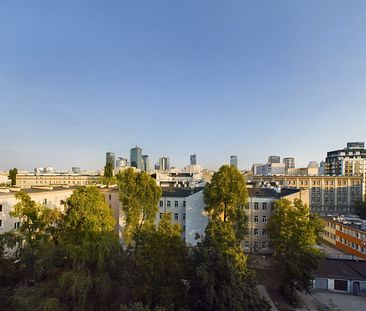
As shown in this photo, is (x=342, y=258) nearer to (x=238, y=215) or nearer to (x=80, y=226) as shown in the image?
(x=238, y=215)

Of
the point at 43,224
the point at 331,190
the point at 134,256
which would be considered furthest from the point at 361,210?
the point at 43,224

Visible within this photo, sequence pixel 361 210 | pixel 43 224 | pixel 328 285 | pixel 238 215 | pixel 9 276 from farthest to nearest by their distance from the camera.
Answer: pixel 361 210
pixel 238 215
pixel 328 285
pixel 43 224
pixel 9 276

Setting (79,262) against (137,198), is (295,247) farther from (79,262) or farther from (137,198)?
(79,262)

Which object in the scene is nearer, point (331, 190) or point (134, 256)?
point (134, 256)

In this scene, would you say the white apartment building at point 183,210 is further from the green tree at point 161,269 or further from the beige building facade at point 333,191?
the beige building facade at point 333,191

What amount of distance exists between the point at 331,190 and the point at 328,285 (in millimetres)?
67077

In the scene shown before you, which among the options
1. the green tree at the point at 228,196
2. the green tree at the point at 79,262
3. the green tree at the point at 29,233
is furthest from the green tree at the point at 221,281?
the green tree at the point at 228,196

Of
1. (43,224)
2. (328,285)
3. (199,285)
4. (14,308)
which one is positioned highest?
(43,224)

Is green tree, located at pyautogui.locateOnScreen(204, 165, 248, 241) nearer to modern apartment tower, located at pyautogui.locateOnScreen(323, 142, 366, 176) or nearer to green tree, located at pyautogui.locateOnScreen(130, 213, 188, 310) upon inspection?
green tree, located at pyautogui.locateOnScreen(130, 213, 188, 310)

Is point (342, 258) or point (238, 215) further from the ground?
point (238, 215)

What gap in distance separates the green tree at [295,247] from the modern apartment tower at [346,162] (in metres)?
89.6

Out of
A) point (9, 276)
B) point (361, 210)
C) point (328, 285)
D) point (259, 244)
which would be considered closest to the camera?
point (9, 276)

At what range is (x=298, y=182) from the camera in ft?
285

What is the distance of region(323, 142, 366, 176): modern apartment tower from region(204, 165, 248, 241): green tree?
89.6m
